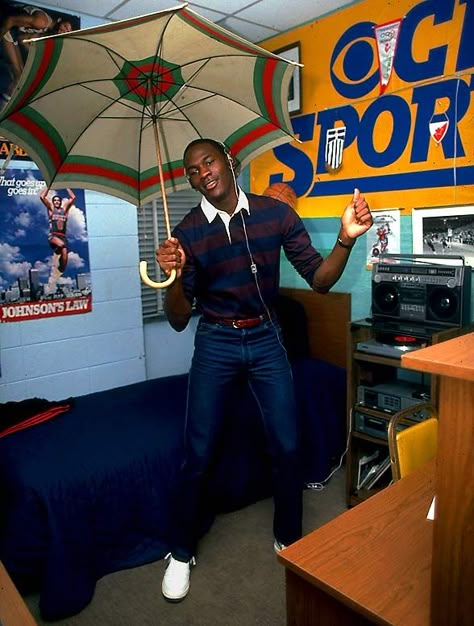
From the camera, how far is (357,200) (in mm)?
1682

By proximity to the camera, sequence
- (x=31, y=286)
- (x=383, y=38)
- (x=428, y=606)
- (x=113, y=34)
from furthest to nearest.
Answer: (x=31, y=286) → (x=383, y=38) → (x=113, y=34) → (x=428, y=606)

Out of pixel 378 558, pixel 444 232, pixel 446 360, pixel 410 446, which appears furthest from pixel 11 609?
pixel 444 232

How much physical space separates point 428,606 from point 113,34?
58.3 inches

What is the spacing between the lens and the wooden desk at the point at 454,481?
2.35ft

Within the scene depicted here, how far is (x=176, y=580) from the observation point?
206 cm

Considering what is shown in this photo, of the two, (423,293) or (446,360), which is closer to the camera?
(446,360)

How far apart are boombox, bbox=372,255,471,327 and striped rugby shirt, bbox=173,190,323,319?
0.79 meters

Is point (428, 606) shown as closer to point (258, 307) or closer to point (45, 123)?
point (258, 307)

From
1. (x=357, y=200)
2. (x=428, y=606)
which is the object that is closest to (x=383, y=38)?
(x=357, y=200)

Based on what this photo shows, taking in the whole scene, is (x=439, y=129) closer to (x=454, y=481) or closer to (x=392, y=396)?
(x=392, y=396)

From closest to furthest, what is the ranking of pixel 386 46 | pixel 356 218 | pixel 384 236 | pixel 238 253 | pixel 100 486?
1. pixel 356 218
2. pixel 238 253
3. pixel 100 486
4. pixel 386 46
5. pixel 384 236

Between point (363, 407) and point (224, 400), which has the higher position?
point (224, 400)

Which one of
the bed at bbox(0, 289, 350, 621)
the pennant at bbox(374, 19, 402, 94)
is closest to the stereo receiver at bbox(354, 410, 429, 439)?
the bed at bbox(0, 289, 350, 621)

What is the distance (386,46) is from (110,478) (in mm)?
2663
